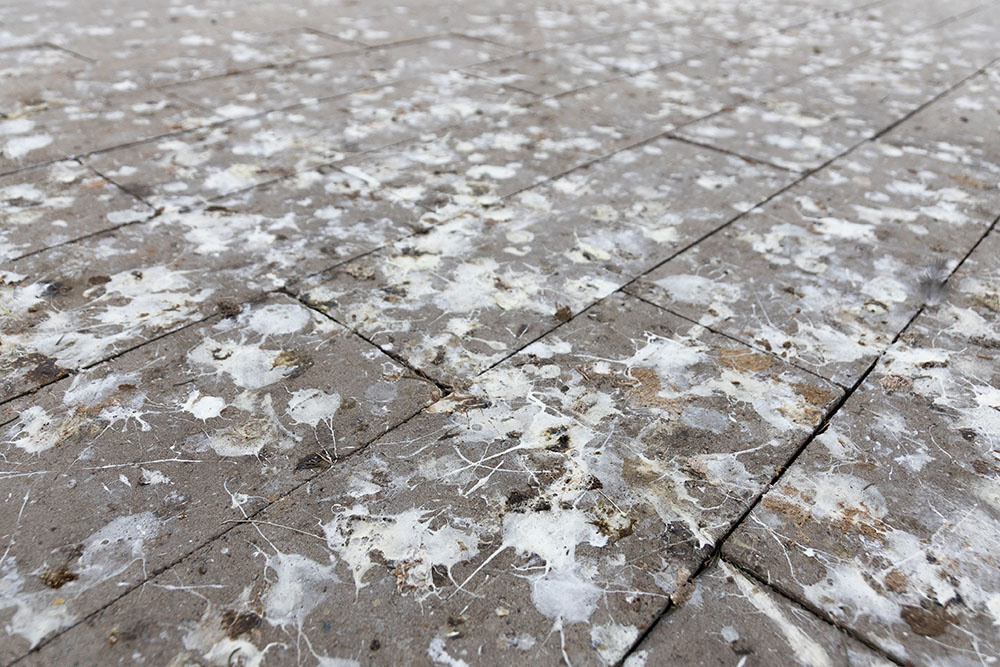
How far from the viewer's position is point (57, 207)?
7.75 feet

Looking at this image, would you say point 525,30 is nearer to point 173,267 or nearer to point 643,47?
point 643,47

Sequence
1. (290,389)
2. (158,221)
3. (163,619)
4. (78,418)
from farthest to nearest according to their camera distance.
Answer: (158,221) → (290,389) → (78,418) → (163,619)

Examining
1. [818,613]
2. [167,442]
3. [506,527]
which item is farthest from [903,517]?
[167,442]

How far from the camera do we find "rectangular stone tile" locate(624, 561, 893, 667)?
1145 mm

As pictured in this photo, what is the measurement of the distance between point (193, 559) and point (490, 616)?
0.54 metres

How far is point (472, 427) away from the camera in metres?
1.57

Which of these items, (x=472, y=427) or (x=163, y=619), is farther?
(x=472, y=427)

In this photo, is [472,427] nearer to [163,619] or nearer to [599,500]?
[599,500]

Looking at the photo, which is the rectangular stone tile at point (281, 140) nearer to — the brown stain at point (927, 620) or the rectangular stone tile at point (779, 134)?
the rectangular stone tile at point (779, 134)

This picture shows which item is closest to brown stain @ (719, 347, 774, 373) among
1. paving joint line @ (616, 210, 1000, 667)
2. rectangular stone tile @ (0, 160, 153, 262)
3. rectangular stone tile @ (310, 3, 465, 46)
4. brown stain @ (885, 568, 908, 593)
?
paving joint line @ (616, 210, 1000, 667)

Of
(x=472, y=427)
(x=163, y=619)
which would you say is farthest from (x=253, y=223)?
(x=163, y=619)

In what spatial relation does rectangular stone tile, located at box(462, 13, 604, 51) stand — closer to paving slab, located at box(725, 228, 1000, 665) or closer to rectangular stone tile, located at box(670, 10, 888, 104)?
rectangular stone tile, located at box(670, 10, 888, 104)

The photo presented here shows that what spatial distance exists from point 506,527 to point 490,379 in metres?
0.44

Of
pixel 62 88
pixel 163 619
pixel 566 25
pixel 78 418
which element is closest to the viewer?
pixel 163 619
